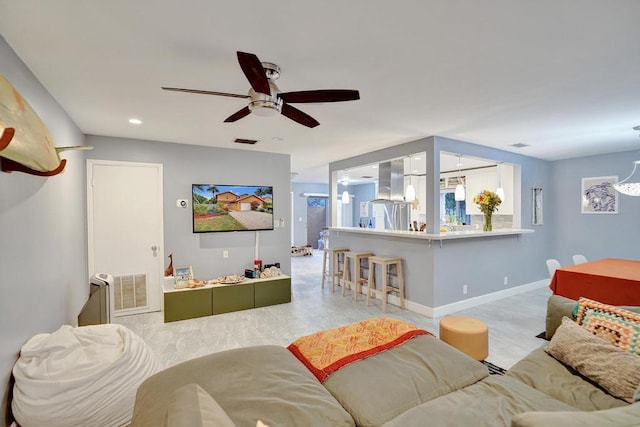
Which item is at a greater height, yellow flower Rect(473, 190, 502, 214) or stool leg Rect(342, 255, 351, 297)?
yellow flower Rect(473, 190, 502, 214)

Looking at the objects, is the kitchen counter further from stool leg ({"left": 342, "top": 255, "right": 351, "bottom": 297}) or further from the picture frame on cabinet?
the picture frame on cabinet

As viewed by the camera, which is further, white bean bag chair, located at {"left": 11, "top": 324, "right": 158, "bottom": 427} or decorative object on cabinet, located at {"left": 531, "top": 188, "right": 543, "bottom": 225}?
decorative object on cabinet, located at {"left": 531, "top": 188, "right": 543, "bottom": 225}

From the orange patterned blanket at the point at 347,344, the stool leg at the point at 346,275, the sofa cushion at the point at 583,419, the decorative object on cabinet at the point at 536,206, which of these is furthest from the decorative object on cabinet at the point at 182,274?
the decorative object on cabinet at the point at 536,206

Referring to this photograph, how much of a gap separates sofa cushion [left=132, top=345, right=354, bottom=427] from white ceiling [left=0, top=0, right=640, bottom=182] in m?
1.86

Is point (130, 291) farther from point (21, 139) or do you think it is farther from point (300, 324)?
point (21, 139)

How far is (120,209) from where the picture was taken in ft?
13.1

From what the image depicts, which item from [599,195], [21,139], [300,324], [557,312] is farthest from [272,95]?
[599,195]

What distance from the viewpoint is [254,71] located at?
5.21 feet

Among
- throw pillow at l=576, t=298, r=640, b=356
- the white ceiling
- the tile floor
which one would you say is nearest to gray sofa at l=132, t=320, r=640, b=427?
throw pillow at l=576, t=298, r=640, b=356

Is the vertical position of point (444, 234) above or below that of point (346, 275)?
above

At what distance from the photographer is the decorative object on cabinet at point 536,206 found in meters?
5.60

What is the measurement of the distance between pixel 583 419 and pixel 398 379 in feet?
2.44

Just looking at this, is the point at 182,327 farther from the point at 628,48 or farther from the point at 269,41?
the point at 628,48

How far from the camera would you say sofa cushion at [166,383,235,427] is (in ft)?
3.01
